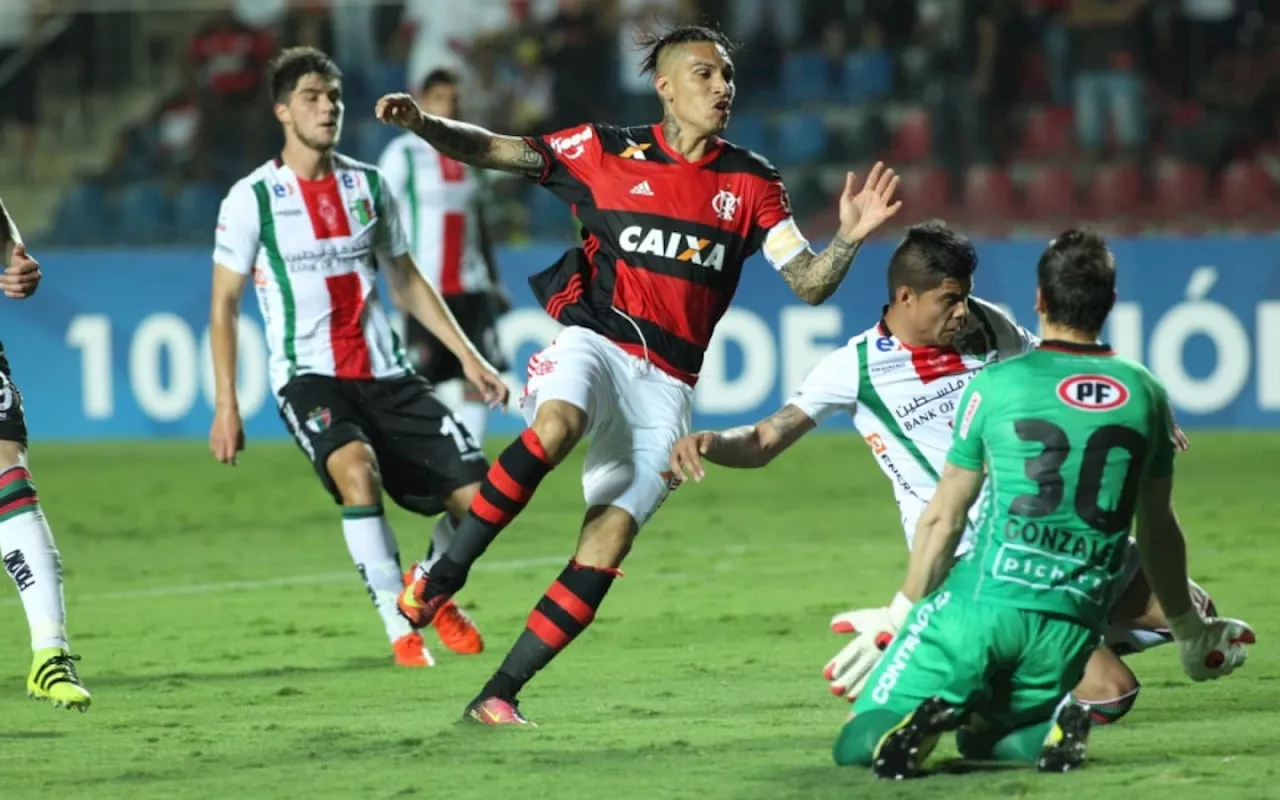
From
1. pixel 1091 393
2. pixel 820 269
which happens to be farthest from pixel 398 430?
pixel 1091 393

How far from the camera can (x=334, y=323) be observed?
799cm

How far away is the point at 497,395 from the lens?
7.52 meters

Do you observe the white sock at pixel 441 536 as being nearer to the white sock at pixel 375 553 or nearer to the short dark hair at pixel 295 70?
the white sock at pixel 375 553

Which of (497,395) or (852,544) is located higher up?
(497,395)

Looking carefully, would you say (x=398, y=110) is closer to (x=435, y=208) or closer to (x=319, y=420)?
(x=319, y=420)

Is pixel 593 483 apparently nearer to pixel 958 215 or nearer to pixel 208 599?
pixel 208 599

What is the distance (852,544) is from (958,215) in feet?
23.9

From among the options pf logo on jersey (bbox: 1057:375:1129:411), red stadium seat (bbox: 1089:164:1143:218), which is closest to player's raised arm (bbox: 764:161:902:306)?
pf logo on jersey (bbox: 1057:375:1129:411)

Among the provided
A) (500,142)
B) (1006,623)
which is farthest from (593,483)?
(1006,623)

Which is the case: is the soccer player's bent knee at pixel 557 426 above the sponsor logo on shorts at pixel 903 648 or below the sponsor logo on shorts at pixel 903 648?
above

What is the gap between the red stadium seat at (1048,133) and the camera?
57.3ft

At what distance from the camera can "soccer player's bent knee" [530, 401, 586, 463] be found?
601 cm

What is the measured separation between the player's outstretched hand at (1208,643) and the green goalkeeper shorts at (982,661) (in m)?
0.31

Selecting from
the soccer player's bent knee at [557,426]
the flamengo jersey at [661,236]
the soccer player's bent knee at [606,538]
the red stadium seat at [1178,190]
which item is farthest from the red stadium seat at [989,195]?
the soccer player's bent knee at [557,426]
